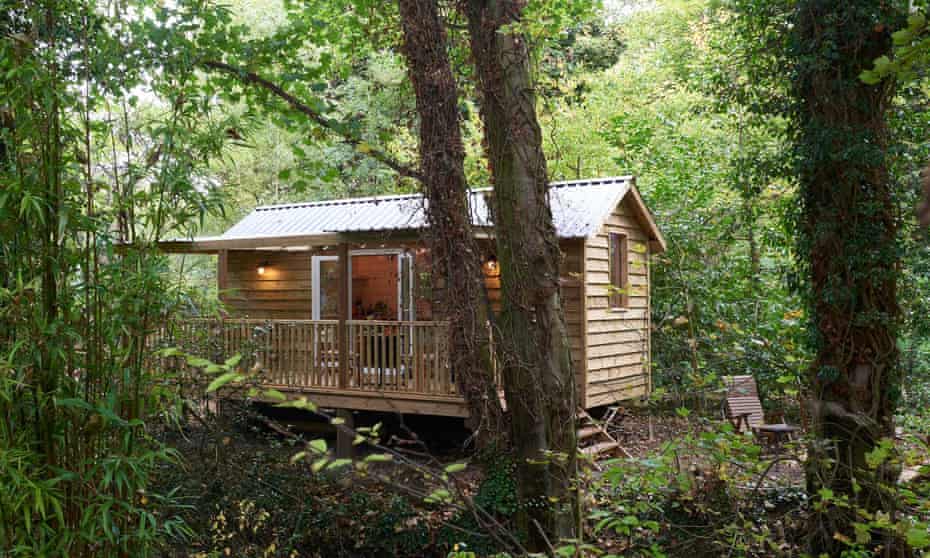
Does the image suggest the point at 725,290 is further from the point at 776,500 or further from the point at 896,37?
the point at 896,37

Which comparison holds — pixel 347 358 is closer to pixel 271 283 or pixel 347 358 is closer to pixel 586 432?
pixel 586 432

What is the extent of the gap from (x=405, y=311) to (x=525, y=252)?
5.75 meters

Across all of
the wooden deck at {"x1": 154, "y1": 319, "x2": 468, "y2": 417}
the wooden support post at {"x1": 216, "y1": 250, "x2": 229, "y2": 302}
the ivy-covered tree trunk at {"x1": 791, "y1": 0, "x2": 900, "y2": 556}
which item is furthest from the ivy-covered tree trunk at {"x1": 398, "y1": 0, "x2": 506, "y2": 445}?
the wooden support post at {"x1": 216, "y1": 250, "x2": 229, "y2": 302}

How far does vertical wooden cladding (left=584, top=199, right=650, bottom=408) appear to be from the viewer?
11.1 metres

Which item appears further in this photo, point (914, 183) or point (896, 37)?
point (914, 183)

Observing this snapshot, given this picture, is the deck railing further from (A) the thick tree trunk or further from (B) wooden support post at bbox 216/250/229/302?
(A) the thick tree trunk

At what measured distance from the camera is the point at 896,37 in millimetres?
1587

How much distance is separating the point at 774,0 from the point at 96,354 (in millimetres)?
6578

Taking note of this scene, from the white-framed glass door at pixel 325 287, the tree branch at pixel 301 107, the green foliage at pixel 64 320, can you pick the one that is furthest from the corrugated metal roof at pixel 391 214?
the green foliage at pixel 64 320

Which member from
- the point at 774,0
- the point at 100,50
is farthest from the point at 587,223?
the point at 100,50

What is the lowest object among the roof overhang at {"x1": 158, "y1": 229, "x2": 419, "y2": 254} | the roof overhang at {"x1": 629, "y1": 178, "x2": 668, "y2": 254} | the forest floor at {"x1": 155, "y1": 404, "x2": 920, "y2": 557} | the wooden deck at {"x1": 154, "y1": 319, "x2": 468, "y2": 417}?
the forest floor at {"x1": 155, "y1": 404, "x2": 920, "y2": 557}

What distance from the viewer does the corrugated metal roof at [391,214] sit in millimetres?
10664

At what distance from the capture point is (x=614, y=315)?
468 inches

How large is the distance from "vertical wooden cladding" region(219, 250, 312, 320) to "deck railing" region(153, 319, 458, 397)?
193 cm
